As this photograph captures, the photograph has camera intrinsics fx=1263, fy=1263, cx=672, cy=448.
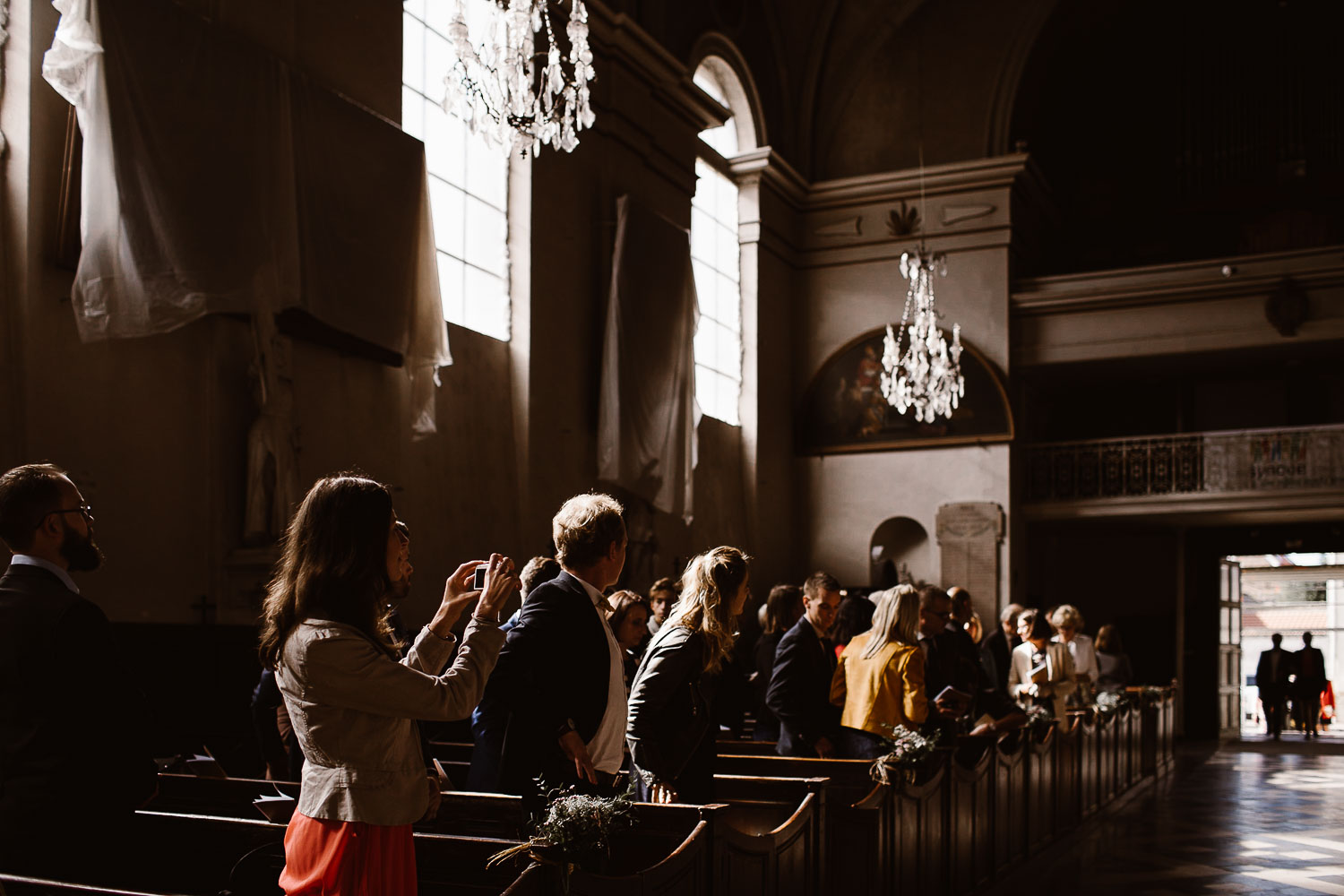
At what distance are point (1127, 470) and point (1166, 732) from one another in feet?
13.5

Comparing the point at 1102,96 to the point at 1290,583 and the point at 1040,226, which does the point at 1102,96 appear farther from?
the point at 1290,583

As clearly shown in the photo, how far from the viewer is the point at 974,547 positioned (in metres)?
15.6

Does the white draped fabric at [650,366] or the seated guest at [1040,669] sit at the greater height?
the white draped fabric at [650,366]

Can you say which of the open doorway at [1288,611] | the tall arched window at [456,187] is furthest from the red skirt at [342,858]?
the open doorway at [1288,611]

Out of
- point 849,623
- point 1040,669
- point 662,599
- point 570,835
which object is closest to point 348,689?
point 570,835

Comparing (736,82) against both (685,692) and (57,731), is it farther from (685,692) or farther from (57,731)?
(57,731)

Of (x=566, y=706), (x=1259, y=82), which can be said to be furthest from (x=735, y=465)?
(x=566, y=706)

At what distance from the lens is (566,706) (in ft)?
10.4

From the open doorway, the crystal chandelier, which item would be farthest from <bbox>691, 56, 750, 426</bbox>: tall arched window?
the open doorway

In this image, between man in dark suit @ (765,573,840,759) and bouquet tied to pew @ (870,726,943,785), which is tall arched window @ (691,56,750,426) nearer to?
man in dark suit @ (765,573,840,759)

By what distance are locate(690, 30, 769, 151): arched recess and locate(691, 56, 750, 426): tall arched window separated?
0.01 metres

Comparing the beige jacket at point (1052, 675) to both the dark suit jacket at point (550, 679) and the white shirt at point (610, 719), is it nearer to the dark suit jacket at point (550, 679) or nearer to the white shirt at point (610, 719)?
the white shirt at point (610, 719)

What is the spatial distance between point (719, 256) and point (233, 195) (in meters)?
9.02

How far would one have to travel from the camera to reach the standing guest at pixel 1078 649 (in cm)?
927
